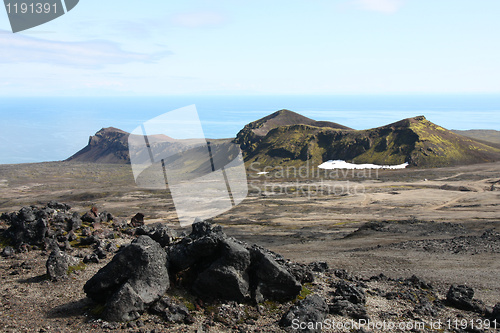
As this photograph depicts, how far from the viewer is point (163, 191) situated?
115 meters

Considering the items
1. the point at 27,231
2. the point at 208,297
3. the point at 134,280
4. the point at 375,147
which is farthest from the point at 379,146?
the point at 134,280

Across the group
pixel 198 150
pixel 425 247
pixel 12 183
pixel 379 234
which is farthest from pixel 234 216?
pixel 198 150

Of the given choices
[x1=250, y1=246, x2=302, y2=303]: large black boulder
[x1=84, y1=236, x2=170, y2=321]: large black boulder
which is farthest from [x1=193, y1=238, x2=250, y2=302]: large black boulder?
[x1=84, y1=236, x2=170, y2=321]: large black boulder

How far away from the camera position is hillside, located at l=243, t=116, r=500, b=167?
144 m

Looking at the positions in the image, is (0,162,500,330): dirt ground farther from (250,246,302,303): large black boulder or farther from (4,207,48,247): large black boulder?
(4,207,48,247): large black boulder

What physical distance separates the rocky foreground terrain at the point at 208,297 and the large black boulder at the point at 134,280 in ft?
0.17

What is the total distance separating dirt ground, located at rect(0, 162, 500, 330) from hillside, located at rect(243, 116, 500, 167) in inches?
629

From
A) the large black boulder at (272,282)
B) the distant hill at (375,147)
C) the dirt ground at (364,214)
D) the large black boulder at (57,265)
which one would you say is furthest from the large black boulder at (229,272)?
the distant hill at (375,147)

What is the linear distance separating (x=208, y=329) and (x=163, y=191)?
3916 inches

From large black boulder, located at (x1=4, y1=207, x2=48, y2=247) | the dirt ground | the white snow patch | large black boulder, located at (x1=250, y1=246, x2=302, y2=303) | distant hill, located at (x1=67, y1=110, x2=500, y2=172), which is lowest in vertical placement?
the dirt ground

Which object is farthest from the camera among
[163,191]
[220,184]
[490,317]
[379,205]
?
[163,191]

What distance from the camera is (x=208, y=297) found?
20719mm

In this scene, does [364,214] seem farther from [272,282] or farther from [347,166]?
[347,166]

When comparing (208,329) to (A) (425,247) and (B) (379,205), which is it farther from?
(B) (379,205)
